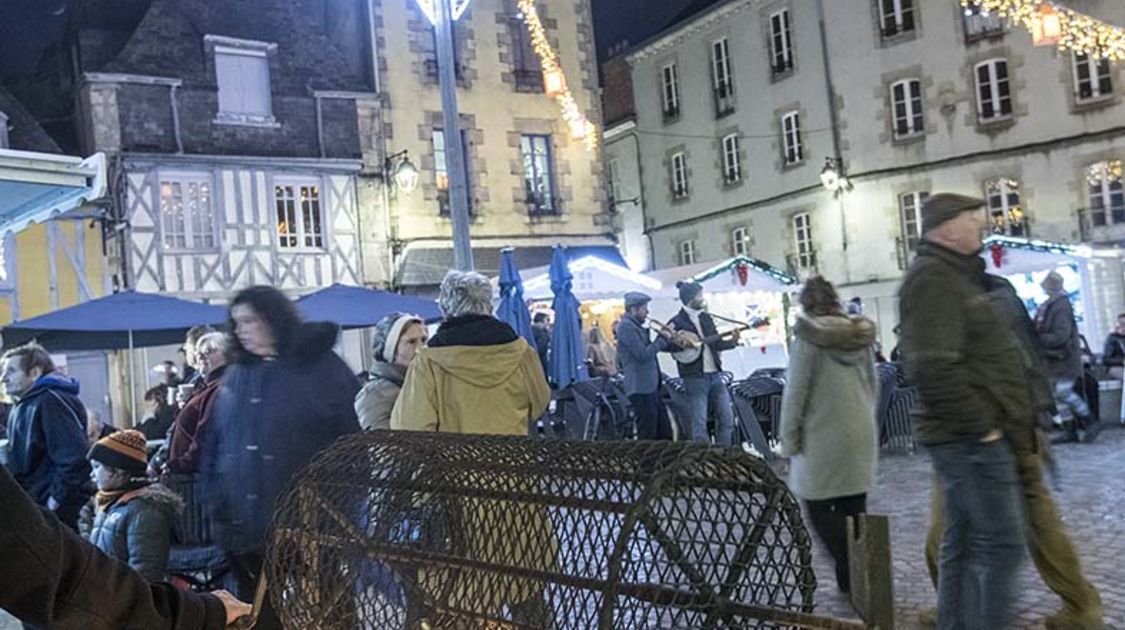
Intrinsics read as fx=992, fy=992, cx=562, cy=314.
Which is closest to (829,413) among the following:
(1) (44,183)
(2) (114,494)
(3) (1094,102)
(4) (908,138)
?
(2) (114,494)

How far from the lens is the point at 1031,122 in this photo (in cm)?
2100

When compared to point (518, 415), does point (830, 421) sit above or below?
below

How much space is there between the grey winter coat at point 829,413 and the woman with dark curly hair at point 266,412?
2.13 m

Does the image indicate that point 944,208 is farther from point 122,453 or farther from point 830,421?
point 122,453

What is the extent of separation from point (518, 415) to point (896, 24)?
2153 centimetres

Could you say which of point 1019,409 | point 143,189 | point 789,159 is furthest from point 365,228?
point 1019,409

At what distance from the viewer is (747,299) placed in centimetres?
1692

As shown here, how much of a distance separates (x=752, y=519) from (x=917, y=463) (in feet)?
23.1

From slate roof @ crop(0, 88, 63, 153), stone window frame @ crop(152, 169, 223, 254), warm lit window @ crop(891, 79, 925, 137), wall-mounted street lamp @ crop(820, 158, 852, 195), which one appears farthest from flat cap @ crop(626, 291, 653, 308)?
warm lit window @ crop(891, 79, 925, 137)

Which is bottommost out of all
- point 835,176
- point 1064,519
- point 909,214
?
point 1064,519

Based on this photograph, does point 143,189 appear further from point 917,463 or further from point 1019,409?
point 1019,409

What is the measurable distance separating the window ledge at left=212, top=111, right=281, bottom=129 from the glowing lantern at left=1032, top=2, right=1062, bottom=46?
13.0 meters

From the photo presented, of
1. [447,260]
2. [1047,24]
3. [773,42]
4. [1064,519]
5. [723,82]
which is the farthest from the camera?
[723,82]

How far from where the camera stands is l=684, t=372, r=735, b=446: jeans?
874cm
